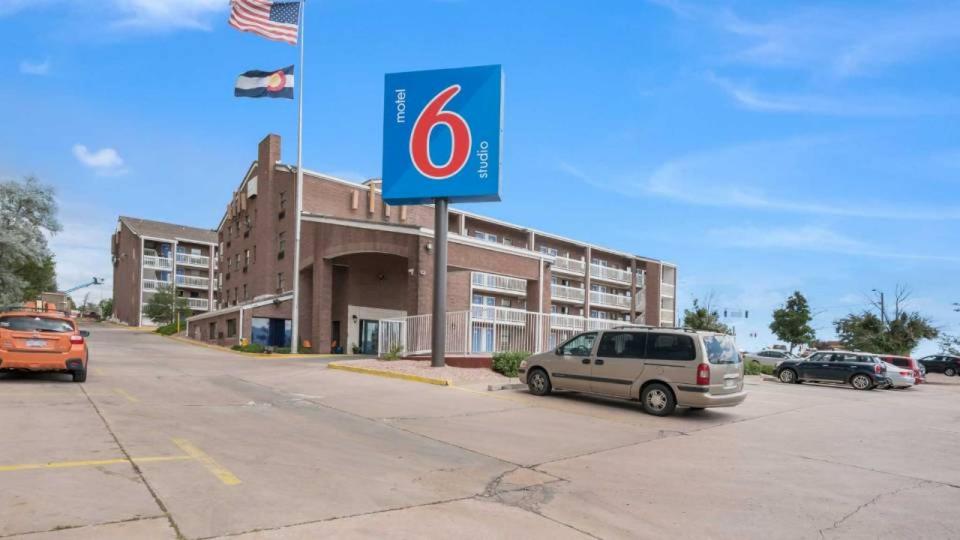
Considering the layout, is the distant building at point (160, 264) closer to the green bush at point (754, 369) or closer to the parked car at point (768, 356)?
the parked car at point (768, 356)

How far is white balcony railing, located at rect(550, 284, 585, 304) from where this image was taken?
54.9 meters

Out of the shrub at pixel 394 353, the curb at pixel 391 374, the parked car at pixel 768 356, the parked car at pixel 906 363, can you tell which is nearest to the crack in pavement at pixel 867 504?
the curb at pixel 391 374

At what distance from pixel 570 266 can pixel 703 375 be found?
46794 millimetres

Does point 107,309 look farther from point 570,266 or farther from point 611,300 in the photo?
point 611,300

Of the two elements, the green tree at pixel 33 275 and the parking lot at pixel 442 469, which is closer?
the parking lot at pixel 442 469

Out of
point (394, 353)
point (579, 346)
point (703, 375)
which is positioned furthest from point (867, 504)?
point (394, 353)

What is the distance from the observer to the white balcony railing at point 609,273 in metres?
60.7

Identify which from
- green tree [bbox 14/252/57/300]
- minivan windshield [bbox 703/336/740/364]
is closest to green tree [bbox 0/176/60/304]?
green tree [bbox 14/252/57/300]

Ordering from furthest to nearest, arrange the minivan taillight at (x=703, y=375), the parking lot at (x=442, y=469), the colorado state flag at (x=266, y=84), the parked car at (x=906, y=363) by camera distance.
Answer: the colorado state flag at (x=266, y=84), the parked car at (x=906, y=363), the minivan taillight at (x=703, y=375), the parking lot at (x=442, y=469)

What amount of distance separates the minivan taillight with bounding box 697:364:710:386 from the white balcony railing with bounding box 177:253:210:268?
68.4m

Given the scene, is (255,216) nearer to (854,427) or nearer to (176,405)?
(176,405)

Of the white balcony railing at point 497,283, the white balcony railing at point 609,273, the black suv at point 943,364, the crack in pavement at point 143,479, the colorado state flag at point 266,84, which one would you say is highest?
the colorado state flag at point 266,84

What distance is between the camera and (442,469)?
7.15 meters

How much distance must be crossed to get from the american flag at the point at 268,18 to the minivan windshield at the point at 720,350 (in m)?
24.2
